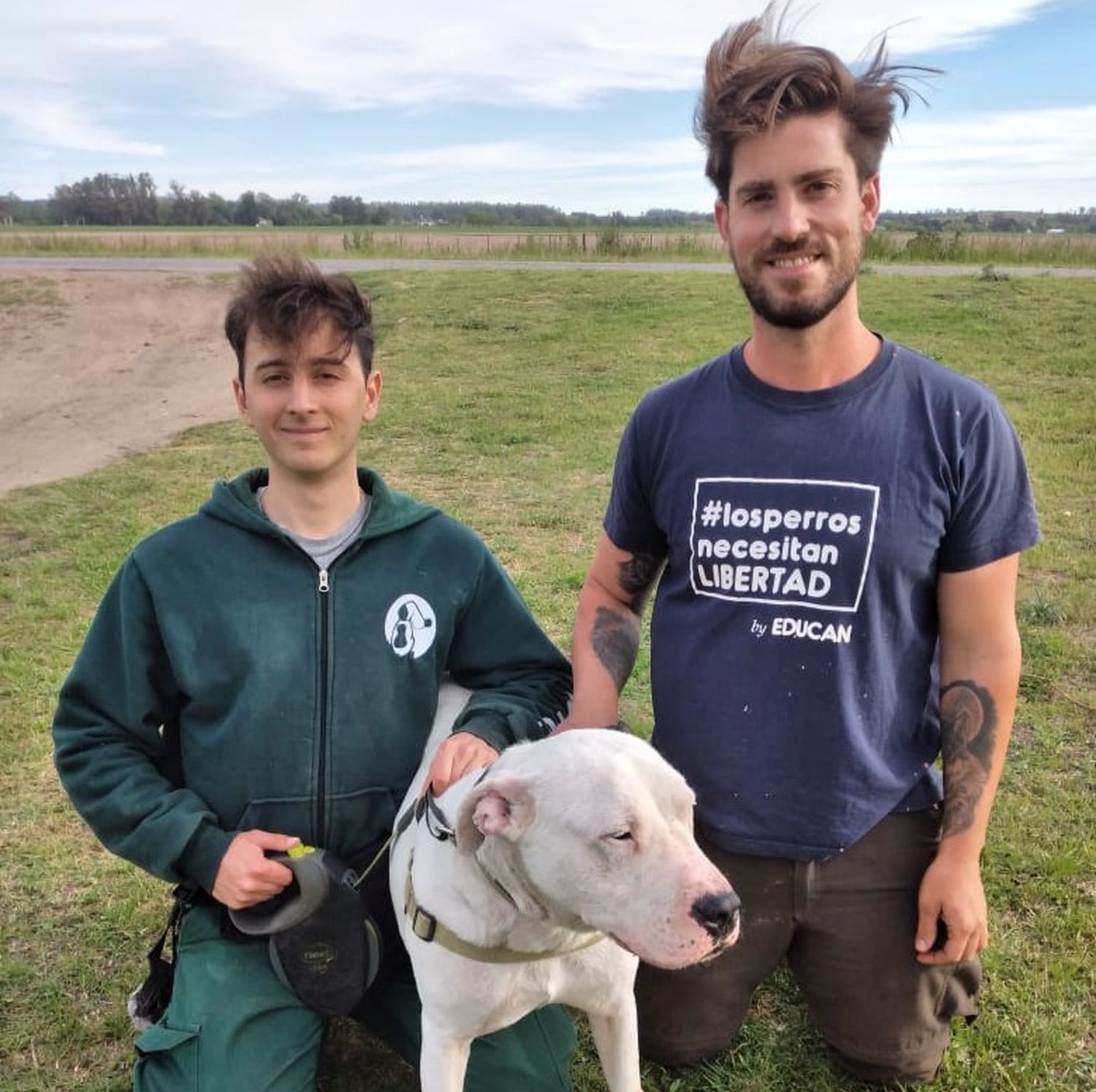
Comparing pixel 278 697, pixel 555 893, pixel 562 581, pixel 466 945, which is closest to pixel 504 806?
pixel 555 893

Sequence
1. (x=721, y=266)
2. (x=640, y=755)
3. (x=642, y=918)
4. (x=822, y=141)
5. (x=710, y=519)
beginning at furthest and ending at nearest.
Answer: (x=721, y=266), (x=710, y=519), (x=822, y=141), (x=640, y=755), (x=642, y=918)

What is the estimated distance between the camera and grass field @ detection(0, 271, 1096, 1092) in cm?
305

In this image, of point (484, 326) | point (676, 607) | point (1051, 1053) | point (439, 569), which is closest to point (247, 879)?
point (439, 569)

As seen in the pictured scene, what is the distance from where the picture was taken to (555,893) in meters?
2.12

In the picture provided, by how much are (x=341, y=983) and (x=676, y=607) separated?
1.35m

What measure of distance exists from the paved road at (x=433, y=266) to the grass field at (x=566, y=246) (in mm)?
867

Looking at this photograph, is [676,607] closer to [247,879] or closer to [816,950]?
[816,950]

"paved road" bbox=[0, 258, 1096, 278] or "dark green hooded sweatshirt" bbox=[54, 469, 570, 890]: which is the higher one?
"paved road" bbox=[0, 258, 1096, 278]

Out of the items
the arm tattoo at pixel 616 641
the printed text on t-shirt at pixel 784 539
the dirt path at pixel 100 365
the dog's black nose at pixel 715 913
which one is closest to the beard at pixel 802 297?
the printed text on t-shirt at pixel 784 539

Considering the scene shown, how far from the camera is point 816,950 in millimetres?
2920

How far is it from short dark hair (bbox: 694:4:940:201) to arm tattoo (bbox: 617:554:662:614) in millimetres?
1123

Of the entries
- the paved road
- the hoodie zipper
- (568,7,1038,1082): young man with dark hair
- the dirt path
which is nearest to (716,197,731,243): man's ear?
(568,7,1038,1082): young man with dark hair

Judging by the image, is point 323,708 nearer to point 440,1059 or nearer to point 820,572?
point 440,1059

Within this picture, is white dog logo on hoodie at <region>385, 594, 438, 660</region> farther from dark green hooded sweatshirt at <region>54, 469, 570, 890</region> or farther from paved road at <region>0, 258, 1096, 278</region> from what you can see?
paved road at <region>0, 258, 1096, 278</region>
